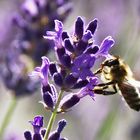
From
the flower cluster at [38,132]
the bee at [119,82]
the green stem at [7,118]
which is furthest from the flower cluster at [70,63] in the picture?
the green stem at [7,118]

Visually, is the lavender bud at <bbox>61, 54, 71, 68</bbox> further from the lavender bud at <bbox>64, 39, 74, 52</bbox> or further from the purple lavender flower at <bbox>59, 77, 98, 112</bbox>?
the purple lavender flower at <bbox>59, 77, 98, 112</bbox>

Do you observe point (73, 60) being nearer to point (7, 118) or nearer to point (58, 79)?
point (58, 79)

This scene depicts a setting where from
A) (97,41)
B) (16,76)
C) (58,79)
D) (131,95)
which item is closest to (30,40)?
(16,76)

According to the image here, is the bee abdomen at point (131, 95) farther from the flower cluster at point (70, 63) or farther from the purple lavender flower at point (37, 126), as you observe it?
the purple lavender flower at point (37, 126)

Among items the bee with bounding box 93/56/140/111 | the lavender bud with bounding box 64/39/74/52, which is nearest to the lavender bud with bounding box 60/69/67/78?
the lavender bud with bounding box 64/39/74/52

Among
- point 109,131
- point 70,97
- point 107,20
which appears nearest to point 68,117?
point 107,20
